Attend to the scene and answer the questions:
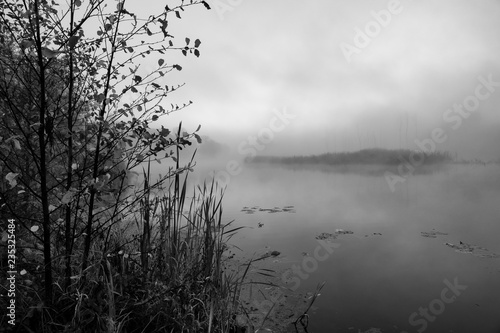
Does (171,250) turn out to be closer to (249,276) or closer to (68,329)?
(68,329)

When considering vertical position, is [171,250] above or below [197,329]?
above

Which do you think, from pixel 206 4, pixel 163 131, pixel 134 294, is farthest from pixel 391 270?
pixel 206 4

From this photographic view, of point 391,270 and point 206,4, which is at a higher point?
point 206,4

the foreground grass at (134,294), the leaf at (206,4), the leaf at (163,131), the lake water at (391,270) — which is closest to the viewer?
the leaf at (206,4)

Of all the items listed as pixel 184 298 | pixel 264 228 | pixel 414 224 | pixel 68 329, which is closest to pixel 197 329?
pixel 184 298

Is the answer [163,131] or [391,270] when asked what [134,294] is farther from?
[391,270]

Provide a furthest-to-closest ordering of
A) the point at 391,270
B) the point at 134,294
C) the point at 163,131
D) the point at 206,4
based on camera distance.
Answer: the point at 391,270 → the point at 134,294 → the point at 163,131 → the point at 206,4

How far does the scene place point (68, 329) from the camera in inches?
111

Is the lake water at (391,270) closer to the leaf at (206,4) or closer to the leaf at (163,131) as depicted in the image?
the leaf at (163,131)

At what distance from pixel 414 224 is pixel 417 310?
1173 centimetres

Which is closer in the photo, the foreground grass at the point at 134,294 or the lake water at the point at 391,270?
the foreground grass at the point at 134,294

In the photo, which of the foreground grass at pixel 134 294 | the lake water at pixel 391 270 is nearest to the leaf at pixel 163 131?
the foreground grass at pixel 134 294

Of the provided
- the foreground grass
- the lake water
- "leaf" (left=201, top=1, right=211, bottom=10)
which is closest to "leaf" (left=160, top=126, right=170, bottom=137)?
the foreground grass

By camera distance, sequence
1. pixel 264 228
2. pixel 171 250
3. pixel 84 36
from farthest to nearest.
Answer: pixel 264 228
pixel 171 250
pixel 84 36
